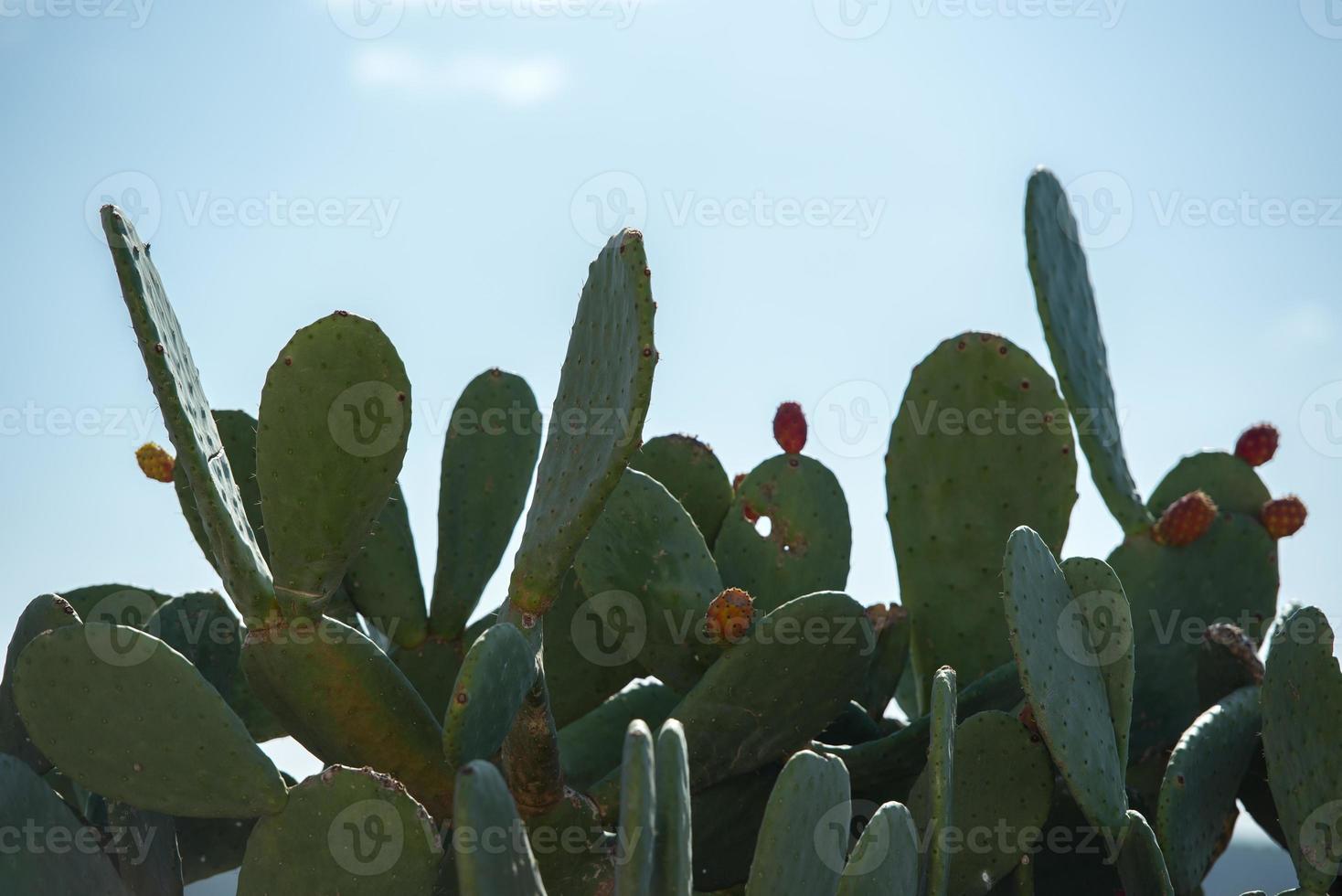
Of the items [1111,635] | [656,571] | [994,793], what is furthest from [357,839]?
[1111,635]

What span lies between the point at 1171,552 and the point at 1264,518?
253 millimetres

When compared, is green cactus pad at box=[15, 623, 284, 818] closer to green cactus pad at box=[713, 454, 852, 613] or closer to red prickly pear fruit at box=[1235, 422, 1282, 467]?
green cactus pad at box=[713, 454, 852, 613]

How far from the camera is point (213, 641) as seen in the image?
2252 millimetres

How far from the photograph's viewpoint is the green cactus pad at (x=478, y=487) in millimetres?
2549

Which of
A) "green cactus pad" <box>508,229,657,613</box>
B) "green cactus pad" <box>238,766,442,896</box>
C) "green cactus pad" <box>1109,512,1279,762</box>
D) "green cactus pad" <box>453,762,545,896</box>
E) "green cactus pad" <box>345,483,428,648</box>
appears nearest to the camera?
"green cactus pad" <box>453,762,545,896</box>

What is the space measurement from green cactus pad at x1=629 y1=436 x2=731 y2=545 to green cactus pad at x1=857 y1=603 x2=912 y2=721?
0.43m

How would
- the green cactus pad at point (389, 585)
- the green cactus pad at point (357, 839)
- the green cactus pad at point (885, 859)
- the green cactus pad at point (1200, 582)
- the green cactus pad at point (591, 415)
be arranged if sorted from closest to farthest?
the green cactus pad at point (885, 859)
the green cactus pad at point (357, 839)
the green cactus pad at point (591, 415)
the green cactus pad at point (389, 585)
the green cactus pad at point (1200, 582)

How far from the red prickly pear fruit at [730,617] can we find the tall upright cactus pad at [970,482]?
0.54 meters

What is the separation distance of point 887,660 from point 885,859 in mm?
1053

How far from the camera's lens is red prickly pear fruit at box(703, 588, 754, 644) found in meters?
2.05

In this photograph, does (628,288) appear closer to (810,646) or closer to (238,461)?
(810,646)

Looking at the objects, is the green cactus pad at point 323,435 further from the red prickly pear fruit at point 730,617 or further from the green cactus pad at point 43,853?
the red prickly pear fruit at point 730,617

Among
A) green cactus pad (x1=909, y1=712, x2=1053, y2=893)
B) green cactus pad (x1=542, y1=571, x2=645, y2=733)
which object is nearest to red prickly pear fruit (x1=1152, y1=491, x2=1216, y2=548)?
green cactus pad (x1=909, y1=712, x2=1053, y2=893)

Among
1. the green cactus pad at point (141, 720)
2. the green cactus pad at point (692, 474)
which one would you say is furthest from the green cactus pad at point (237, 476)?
the green cactus pad at point (692, 474)
